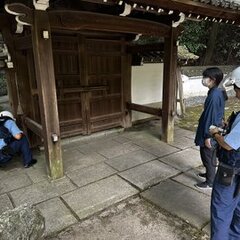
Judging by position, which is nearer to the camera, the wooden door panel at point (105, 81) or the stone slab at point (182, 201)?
the stone slab at point (182, 201)

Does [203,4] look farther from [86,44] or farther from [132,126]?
[132,126]

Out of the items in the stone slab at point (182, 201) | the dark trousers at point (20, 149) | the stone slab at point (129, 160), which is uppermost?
the dark trousers at point (20, 149)

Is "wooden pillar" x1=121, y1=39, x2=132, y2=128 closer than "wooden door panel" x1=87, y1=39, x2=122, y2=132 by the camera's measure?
No

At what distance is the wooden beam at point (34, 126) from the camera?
3685 mm

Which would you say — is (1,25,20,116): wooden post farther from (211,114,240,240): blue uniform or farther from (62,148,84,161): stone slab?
(211,114,240,240): blue uniform

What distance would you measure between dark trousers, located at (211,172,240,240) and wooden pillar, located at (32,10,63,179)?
92.4 inches

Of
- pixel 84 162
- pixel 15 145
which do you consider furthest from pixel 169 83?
pixel 15 145

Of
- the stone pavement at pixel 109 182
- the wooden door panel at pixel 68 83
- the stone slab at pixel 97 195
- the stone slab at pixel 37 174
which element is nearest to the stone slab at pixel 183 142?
the stone pavement at pixel 109 182

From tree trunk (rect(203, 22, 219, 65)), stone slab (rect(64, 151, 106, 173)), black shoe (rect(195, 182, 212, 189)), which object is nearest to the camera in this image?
black shoe (rect(195, 182, 212, 189))

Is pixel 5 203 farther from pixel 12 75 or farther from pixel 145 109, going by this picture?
pixel 145 109

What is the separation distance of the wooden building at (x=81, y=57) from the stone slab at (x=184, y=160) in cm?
66

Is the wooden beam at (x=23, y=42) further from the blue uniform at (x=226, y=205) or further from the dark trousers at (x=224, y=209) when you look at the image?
the dark trousers at (x=224, y=209)

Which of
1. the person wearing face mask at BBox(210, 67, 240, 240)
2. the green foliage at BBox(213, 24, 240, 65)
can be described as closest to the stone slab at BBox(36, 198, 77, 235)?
the person wearing face mask at BBox(210, 67, 240, 240)

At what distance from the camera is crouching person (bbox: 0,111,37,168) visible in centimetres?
381
